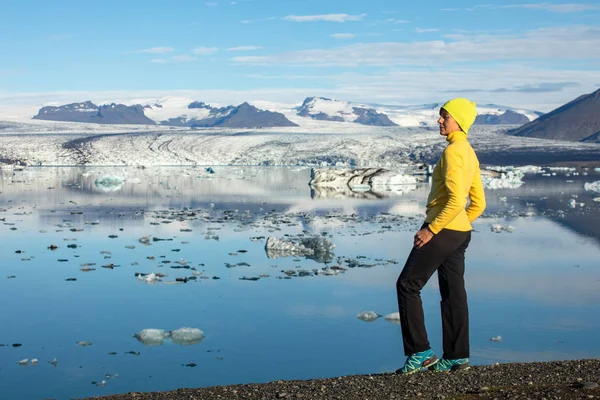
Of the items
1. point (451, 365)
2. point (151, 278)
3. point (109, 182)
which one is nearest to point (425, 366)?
point (451, 365)

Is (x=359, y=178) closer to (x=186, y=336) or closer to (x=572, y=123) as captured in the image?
(x=186, y=336)

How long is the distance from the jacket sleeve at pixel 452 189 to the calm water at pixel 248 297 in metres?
1.71

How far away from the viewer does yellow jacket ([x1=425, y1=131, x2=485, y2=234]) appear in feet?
16.4

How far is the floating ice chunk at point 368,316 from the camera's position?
7945 mm

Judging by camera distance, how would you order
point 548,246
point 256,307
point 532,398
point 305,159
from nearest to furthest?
point 532,398, point 256,307, point 548,246, point 305,159

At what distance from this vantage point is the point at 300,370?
20.4ft

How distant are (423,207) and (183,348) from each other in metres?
15.0

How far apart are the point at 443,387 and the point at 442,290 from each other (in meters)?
0.78

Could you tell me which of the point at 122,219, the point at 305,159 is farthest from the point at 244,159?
the point at 122,219

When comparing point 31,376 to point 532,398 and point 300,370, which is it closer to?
point 300,370

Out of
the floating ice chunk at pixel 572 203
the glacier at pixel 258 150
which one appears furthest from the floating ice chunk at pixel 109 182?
the glacier at pixel 258 150

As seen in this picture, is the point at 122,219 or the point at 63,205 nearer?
the point at 122,219

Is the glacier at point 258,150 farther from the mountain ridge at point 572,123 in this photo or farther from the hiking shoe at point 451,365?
the mountain ridge at point 572,123

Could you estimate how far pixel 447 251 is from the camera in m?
5.12
